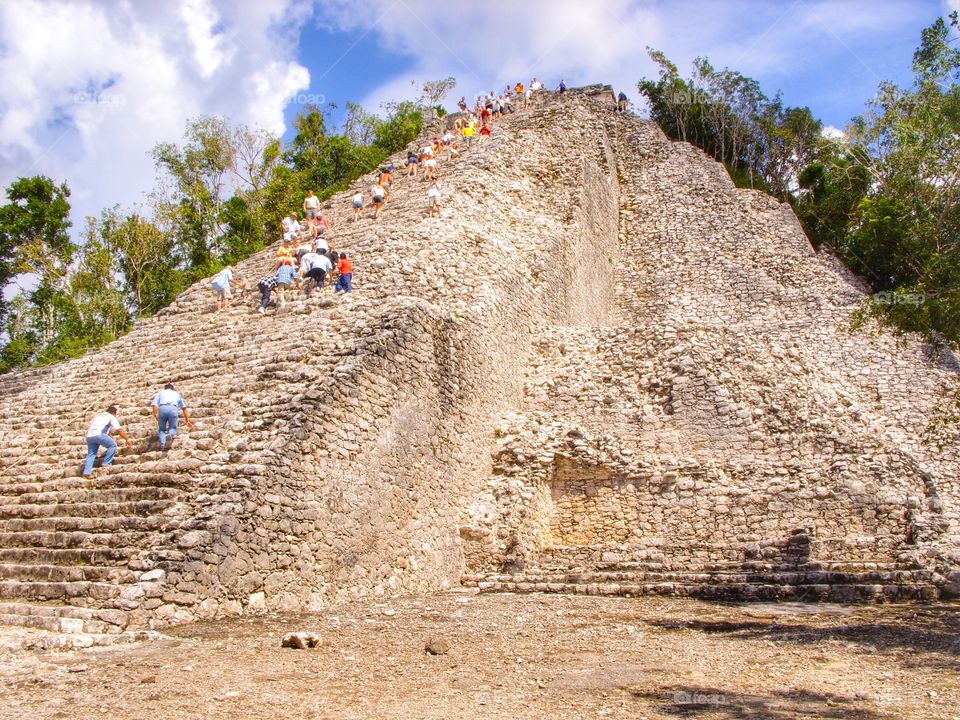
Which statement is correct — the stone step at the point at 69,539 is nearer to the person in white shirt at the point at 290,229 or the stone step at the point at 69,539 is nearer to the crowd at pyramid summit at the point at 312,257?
the crowd at pyramid summit at the point at 312,257

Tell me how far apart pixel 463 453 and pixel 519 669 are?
5682 mm

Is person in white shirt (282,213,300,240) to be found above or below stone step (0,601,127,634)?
above

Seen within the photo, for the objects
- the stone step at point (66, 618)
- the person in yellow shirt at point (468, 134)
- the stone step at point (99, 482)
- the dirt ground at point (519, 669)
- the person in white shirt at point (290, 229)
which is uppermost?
the person in yellow shirt at point (468, 134)

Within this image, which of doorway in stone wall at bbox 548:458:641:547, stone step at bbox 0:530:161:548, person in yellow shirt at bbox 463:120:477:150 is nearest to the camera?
stone step at bbox 0:530:161:548

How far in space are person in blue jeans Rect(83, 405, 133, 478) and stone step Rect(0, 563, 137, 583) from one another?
5.31 ft

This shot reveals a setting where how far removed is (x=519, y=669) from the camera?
568 cm

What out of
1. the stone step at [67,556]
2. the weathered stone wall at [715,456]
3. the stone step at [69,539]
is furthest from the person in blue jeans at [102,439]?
the weathered stone wall at [715,456]

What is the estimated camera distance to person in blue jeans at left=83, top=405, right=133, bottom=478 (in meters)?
9.14

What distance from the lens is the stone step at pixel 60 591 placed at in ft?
22.7

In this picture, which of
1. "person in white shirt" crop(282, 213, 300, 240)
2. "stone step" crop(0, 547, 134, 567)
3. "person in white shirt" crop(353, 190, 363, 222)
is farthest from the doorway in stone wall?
"person in white shirt" crop(353, 190, 363, 222)

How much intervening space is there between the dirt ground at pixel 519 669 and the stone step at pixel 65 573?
967 mm

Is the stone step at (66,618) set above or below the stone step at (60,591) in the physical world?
below

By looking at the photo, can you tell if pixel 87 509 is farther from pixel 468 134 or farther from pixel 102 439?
pixel 468 134

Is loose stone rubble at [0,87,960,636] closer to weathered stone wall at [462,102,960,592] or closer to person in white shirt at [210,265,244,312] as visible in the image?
weathered stone wall at [462,102,960,592]
